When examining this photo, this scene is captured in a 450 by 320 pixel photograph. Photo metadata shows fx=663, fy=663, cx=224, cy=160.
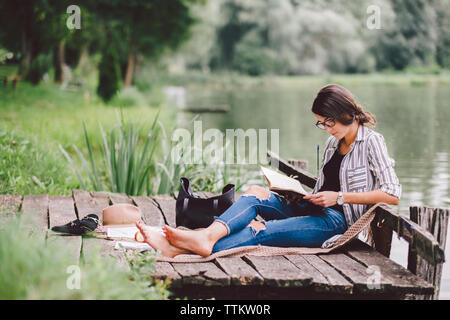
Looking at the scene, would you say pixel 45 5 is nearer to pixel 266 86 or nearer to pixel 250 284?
pixel 250 284

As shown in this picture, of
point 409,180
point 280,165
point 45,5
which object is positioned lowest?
point 409,180

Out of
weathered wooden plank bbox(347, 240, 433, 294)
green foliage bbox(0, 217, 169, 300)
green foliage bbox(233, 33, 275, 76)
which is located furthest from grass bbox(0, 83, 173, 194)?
green foliage bbox(233, 33, 275, 76)

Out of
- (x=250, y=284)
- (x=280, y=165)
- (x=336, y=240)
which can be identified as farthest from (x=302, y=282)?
(x=280, y=165)

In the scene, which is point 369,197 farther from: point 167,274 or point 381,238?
point 167,274

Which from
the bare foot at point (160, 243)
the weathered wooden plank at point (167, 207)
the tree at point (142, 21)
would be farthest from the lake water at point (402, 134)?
the tree at point (142, 21)

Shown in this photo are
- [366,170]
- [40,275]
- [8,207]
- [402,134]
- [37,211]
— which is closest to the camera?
[40,275]

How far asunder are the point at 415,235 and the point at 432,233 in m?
0.23

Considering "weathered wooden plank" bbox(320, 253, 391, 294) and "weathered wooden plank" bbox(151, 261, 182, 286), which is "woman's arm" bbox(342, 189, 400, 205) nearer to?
"weathered wooden plank" bbox(320, 253, 391, 294)

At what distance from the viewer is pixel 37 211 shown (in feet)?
15.7

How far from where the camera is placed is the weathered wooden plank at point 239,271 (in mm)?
3400

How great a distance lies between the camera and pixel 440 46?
4294cm

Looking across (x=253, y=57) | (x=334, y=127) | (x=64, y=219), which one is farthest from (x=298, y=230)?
(x=253, y=57)

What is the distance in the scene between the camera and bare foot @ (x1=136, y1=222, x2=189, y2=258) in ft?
12.2
